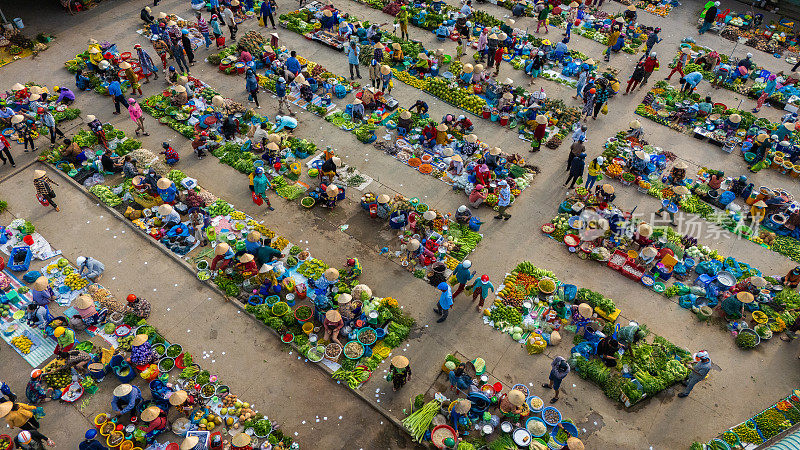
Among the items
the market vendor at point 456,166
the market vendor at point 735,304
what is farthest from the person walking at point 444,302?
the market vendor at point 735,304

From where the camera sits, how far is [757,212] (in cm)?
2220

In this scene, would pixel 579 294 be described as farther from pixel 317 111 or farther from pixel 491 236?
pixel 317 111

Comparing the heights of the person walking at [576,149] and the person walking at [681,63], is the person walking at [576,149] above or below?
below

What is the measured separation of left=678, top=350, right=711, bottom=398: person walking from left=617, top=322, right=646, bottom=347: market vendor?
5.78ft

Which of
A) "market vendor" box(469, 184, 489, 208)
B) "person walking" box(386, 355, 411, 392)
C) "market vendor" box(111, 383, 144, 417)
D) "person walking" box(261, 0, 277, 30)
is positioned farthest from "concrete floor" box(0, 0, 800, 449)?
"person walking" box(261, 0, 277, 30)

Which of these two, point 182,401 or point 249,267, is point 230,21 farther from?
point 182,401

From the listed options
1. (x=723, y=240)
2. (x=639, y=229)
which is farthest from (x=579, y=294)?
(x=723, y=240)

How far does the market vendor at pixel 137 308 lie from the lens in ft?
61.3

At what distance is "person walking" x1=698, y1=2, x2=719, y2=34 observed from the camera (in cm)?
3176

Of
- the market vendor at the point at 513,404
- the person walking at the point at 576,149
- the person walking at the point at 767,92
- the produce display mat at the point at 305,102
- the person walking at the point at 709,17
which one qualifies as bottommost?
the market vendor at the point at 513,404

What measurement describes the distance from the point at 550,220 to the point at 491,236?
2.73 meters

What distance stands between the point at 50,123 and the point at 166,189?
25.5 feet

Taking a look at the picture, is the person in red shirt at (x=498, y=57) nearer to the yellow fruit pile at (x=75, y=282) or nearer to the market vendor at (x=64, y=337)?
the yellow fruit pile at (x=75, y=282)

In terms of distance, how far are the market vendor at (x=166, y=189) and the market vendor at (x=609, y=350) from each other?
686 inches
